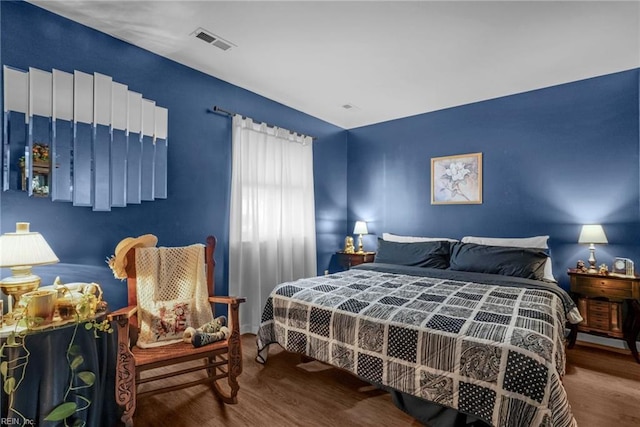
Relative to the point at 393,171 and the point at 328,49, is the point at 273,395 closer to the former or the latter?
the point at 328,49

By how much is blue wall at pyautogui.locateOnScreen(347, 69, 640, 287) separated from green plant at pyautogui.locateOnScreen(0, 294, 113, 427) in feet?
12.2

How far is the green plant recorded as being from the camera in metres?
1.33

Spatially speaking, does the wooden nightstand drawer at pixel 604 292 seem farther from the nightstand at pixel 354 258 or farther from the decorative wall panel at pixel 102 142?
the decorative wall panel at pixel 102 142

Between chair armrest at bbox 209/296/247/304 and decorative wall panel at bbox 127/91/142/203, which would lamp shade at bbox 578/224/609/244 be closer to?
chair armrest at bbox 209/296/247/304

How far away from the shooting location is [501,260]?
3049 mm

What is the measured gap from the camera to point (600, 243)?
2975 mm

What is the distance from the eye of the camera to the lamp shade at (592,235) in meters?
2.94

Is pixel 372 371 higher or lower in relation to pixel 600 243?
lower

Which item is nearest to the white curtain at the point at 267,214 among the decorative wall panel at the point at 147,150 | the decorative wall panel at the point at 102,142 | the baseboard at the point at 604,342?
the decorative wall panel at the point at 147,150

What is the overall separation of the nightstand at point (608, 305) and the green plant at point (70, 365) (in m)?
3.77

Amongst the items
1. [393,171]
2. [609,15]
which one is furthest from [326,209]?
[609,15]

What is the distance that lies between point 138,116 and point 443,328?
8.95 ft

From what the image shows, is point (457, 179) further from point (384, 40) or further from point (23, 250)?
point (23, 250)

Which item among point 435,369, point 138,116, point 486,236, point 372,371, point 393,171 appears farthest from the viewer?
point 393,171
